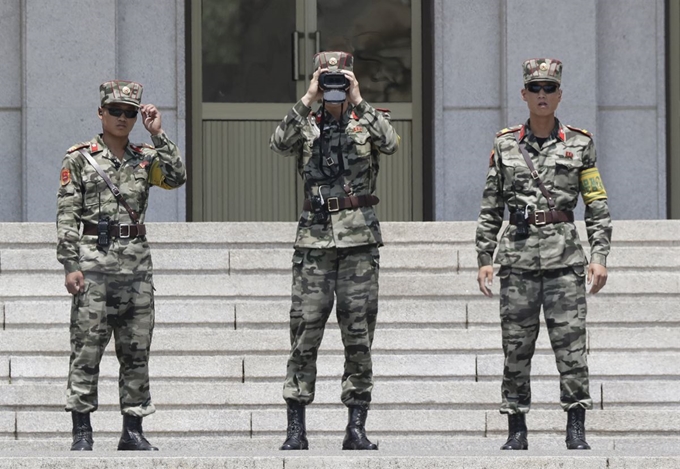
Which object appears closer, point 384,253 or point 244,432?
point 244,432

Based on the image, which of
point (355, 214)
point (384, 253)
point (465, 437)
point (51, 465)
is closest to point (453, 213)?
point (384, 253)

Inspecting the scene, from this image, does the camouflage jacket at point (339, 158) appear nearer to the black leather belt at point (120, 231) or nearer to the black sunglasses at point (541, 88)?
the black sunglasses at point (541, 88)

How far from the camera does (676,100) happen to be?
1553cm

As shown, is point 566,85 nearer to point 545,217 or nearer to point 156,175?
point 545,217

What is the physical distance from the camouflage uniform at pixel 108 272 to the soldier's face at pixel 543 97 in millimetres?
1902

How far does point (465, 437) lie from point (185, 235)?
309 centimetres

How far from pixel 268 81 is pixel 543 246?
7835 mm

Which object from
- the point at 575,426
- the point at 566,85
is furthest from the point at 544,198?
the point at 566,85

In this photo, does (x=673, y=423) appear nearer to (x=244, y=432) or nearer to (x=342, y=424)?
(x=342, y=424)

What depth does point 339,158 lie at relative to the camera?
833 cm

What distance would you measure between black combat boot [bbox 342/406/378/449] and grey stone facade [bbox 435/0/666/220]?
6883mm

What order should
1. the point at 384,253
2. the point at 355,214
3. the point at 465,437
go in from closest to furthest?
the point at 355,214
the point at 465,437
the point at 384,253

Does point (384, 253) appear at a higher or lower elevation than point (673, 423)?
higher

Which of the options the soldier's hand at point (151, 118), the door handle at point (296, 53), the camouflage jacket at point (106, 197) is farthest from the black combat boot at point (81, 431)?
the door handle at point (296, 53)
